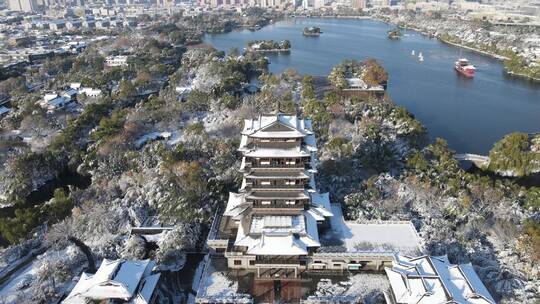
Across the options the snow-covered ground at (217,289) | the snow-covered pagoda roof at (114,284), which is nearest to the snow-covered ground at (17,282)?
the snow-covered pagoda roof at (114,284)

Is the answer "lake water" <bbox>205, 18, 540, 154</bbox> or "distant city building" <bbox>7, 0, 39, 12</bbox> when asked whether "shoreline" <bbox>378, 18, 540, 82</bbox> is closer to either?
"lake water" <bbox>205, 18, 540, 154</bbox>

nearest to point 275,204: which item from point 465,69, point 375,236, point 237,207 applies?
point 237,207

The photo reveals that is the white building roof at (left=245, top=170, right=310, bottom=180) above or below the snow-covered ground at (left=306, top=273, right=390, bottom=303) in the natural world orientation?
above

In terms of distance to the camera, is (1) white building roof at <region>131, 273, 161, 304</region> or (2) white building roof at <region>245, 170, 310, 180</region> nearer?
(1) white building roof at <region>131, 273, 161, 304</region>

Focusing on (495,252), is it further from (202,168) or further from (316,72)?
(316,72)

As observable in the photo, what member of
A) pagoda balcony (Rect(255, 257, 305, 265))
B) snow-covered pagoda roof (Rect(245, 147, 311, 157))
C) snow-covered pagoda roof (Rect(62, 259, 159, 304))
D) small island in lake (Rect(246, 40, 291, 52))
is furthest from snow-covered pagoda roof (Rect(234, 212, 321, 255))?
small island in lake (Rect(246, 40, 291, 52))
